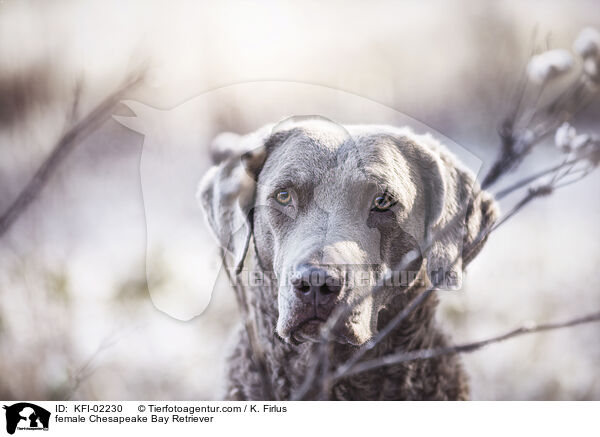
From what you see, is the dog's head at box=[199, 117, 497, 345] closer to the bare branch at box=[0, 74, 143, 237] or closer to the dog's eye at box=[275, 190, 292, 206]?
the dog's eye at box=[275, 190, 292, 206]

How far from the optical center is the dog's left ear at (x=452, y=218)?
105 inches

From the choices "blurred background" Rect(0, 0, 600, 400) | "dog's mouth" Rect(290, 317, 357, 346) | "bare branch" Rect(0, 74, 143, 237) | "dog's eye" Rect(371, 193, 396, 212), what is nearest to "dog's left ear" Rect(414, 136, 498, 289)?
"dog's eye" Rect(371, 193, 396, 212)

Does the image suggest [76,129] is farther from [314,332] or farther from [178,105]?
[314,332]

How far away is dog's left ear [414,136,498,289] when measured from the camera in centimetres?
266

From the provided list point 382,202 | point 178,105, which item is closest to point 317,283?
point 382,202

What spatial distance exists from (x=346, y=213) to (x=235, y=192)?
53cm

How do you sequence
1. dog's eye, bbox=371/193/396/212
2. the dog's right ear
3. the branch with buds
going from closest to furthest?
the branch with buds → dog's eye, bbox=371/193/396/212 → the dog's right ear

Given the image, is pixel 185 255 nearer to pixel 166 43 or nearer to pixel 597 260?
pixel 166 43

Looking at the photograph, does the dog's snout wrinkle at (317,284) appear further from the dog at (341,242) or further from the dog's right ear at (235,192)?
the dog's right ear at (235,192)

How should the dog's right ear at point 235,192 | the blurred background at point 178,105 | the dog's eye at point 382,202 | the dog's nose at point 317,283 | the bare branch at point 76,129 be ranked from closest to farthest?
the dog's nose at point 317,283 → the dog's eye at point 382,202 → the dog's right ear at point 235,192 → the bare branch at point 76,129 → the blurred background at point 178,105
